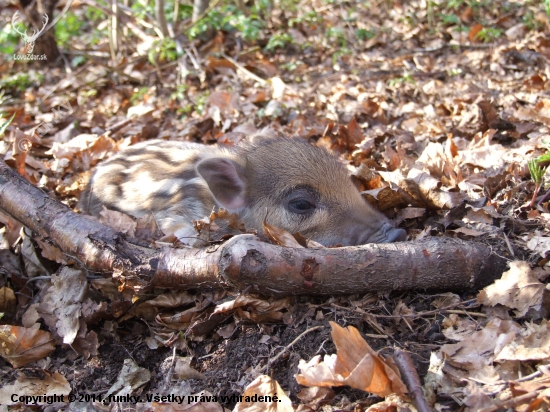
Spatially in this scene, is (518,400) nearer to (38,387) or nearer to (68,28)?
(38,387)

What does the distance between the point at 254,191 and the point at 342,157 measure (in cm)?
129

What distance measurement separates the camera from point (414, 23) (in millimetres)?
8352

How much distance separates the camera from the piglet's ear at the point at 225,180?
13.5ft

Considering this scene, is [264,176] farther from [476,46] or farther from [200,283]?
[476,46]

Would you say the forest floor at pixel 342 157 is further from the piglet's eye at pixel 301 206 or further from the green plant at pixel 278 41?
the piglet's eye at pixel 301 206

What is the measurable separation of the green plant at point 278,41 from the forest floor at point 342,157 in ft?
0.29

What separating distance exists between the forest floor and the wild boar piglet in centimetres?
35

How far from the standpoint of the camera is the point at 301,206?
4066mm

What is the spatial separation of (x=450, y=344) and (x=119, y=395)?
1935 millimetres

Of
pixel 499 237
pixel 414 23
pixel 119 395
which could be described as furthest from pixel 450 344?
pixel 414 23

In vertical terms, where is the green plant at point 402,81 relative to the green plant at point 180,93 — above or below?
above

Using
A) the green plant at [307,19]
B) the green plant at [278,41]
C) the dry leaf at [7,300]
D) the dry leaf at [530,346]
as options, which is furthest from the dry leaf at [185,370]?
the green plant at [307,19]

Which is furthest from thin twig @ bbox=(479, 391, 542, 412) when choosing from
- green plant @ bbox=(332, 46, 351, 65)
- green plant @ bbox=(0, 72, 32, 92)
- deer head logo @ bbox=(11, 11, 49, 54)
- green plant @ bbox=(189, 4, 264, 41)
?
green plant @ bbox=(0, 72, 32, 92)

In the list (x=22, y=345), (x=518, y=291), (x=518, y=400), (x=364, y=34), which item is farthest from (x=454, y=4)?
(x=22, y=345)
